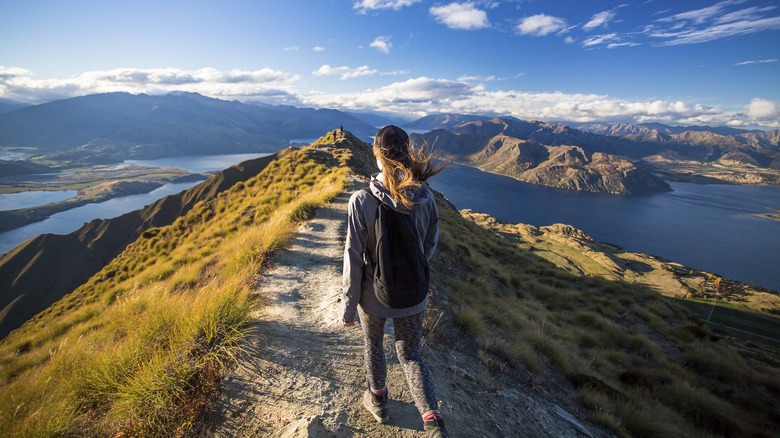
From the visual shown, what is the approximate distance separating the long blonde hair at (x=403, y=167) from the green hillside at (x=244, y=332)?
9.74 ft

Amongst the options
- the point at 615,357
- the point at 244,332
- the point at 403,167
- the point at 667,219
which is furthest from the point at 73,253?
the point at 667,219

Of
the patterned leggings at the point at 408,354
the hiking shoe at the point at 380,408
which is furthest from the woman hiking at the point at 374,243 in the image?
the hiking shoe at the point at 380,408

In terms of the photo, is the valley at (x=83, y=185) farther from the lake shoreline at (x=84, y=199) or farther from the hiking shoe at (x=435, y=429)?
the hiking shoe at (x=435, y=429)

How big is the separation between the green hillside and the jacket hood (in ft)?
9.25

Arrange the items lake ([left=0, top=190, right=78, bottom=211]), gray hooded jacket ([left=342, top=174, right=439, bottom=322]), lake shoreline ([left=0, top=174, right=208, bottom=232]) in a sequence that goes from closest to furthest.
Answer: gray hooded jacket ([left=342, top=174, right=439, bottom=322]) → lake shoreline ([left=0, top=174, right=208, bottom=232]) → lake ([left=0, top=190, right=78, bottom=211])

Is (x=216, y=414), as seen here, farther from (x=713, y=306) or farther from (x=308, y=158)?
(x=713, y=306)

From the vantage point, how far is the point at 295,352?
3.86 metres

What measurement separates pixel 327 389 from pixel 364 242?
2.05 m

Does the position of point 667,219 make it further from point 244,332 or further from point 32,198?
point 32,198

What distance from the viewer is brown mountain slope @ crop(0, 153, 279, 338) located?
3838cm

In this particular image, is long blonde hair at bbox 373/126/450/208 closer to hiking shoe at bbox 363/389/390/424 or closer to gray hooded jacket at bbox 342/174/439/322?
gray hooded jacket at bbox 342/174/439/322

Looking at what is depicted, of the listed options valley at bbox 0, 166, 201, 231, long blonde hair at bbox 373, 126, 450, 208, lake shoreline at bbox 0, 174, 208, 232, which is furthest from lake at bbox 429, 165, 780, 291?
valley at bbox 0, 166, 201, 231

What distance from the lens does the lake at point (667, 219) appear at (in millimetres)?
97312

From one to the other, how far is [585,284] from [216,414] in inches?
725
